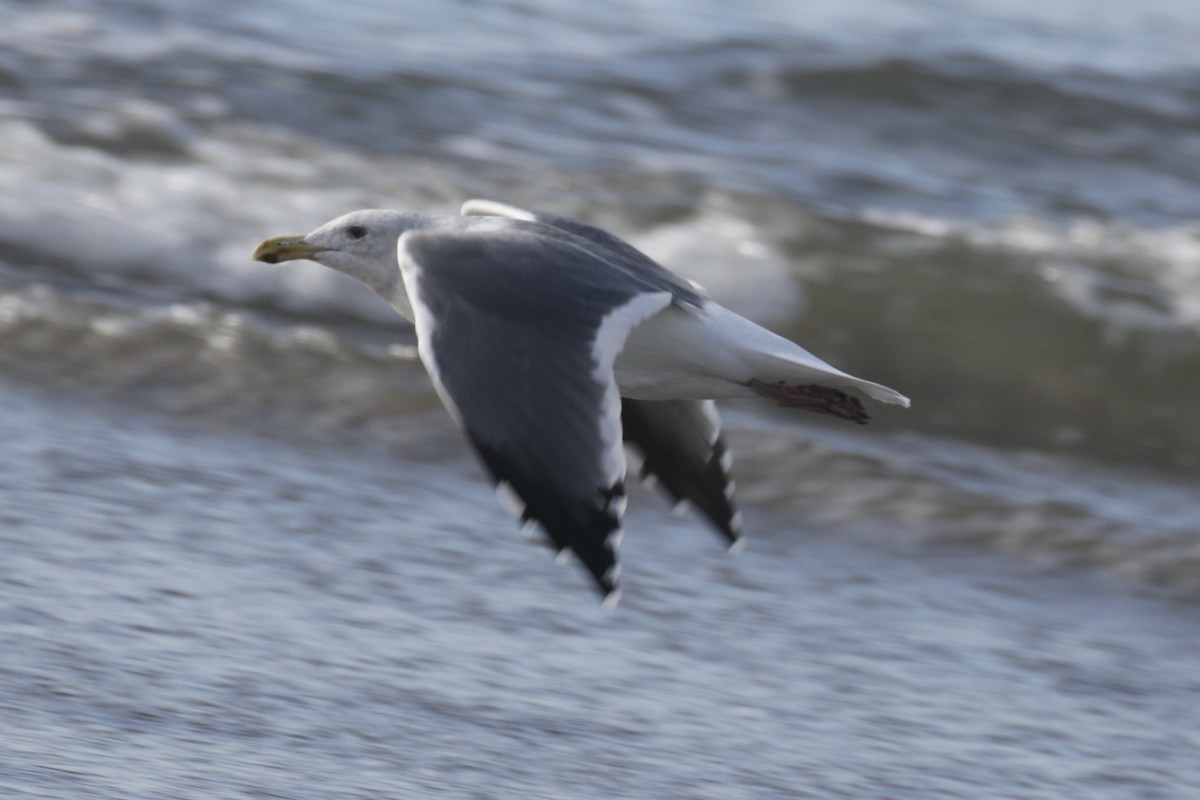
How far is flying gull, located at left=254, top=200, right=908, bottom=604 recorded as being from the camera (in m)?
2.71

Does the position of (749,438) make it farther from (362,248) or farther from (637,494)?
(362,248)

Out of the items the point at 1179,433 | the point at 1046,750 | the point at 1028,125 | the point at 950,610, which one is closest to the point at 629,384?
the point at 1046,750

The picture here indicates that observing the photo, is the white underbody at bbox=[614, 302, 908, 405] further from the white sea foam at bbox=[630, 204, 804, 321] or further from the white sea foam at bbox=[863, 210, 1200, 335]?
the white sea foam at bbox=[863, 210, 1200, 335]

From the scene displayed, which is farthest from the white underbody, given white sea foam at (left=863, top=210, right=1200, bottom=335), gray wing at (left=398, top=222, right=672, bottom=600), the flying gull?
white sea foam at (left=863, top=210, right=1200, bottom=335)

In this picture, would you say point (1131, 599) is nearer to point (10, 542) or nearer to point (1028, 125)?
point (10, 542)

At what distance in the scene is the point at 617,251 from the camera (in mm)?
3480

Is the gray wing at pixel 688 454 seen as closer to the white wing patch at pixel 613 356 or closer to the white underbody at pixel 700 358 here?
the white underbody at pixel 700 358

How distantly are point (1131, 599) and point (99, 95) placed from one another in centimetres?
455

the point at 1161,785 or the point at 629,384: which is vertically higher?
the point at 629,384

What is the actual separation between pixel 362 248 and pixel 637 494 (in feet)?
4.62

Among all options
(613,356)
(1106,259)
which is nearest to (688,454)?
(613,356)

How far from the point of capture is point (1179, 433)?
19.8 feet

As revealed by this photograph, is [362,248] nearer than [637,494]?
Yes

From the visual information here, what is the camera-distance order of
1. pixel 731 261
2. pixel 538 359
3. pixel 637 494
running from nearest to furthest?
pixel 538 359 → pixel 637 494 → pixel 731 261
